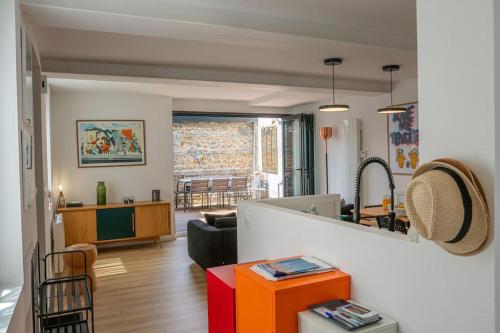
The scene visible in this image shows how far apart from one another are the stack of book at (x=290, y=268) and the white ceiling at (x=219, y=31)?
5.76 ft

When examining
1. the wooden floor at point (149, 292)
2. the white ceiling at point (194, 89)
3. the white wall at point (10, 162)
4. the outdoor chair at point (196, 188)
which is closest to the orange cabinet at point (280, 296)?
the white wall at point (10, 162)

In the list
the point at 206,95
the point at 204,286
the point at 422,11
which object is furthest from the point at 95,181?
the point at 422,11

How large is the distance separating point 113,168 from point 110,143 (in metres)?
0.42

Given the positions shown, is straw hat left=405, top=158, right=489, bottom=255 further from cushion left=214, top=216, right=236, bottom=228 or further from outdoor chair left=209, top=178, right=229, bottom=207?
outdoor chair left=209, top=178, right=229, bottom=207

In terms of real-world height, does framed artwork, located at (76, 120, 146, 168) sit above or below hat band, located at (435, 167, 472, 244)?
above

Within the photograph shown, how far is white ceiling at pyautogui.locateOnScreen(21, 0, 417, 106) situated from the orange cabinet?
181 centimetres

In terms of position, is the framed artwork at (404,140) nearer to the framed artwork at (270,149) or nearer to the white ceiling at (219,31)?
the white ceiling at (219,31)

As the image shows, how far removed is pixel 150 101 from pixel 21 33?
4.74m

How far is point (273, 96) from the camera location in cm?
716

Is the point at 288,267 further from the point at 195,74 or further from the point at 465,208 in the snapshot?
the point at 195,74

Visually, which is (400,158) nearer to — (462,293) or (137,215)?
(137,215)

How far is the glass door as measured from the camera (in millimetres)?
8430

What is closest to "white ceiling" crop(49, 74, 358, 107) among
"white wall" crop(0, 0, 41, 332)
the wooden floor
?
the wooden floor

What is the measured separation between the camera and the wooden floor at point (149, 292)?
3580 mm
